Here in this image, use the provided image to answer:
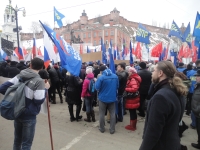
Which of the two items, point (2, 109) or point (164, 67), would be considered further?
point (2, 109)

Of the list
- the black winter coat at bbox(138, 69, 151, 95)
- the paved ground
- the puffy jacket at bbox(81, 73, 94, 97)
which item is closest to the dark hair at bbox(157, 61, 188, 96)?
the paved ground

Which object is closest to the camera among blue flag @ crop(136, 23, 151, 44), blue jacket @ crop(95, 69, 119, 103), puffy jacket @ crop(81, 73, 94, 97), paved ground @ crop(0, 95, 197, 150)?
paved ground @ crop(0, 95, 197, 150)

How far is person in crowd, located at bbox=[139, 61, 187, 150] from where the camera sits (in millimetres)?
1821

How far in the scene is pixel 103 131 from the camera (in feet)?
16.3

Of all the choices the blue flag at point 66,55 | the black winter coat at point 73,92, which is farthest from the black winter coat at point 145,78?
the blue flag at point 66,55

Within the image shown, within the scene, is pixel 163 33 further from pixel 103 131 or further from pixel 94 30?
pixel 103 131

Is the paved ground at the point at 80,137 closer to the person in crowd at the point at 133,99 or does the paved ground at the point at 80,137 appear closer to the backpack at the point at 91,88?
the person in crowd at the point at 133,99

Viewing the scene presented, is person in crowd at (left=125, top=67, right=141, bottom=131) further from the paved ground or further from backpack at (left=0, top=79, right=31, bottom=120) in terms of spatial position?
backpack at (left=0, top=79, right=31, bottom=120)

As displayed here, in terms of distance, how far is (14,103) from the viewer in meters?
2.71

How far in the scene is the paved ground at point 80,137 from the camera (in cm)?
410

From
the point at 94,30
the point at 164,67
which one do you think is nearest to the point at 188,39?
the point at 164,67

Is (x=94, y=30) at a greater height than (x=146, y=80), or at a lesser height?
greater

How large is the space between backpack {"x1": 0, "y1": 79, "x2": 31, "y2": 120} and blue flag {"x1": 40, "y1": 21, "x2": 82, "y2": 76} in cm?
126

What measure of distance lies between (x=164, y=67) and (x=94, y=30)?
223 ft
